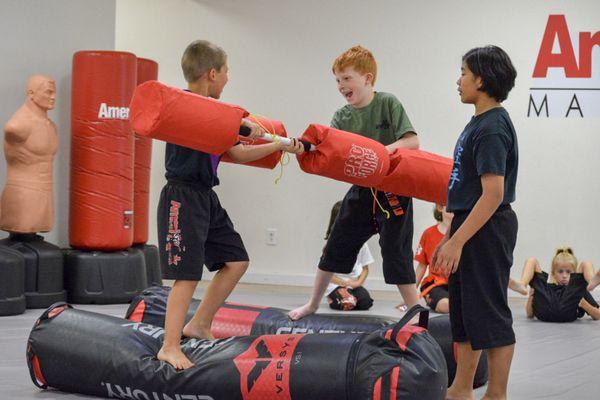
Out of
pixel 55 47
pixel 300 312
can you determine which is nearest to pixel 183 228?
pixel 300 312

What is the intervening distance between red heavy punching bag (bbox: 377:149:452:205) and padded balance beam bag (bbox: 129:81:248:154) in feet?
2.72

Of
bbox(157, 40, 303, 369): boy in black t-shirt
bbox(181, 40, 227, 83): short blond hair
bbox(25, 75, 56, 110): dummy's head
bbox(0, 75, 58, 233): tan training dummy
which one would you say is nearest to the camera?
bbox(157, 40, 303, 369): boy in black t-shirt

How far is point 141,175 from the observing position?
666 centimetres

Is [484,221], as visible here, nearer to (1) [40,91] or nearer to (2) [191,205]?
(2) [191,205]

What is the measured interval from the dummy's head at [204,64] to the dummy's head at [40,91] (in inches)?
104

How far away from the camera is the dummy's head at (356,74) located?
4.05 metres

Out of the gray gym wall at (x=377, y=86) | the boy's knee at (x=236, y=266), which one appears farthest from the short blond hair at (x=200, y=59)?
the gray gym wall at (x=377, y=86)

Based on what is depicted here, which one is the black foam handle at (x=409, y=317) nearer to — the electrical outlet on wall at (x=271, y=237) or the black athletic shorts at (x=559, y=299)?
the black athletic shorts at (x=559, y=299)

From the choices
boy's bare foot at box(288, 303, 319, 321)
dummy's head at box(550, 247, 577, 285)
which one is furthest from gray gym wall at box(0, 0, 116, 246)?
dummy's head at box(550, 247, 577, 285)

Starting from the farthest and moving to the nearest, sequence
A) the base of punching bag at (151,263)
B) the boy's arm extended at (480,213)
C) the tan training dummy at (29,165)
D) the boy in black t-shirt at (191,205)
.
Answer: the base of punching bag at (151,263)
the tan training dummy at (29,165)
the boy in black t-shirt at (191,205)
the boy's arm extended at (480,213)

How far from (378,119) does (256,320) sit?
3.44 feet

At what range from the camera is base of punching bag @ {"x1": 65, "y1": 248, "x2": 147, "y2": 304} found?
5984 mm

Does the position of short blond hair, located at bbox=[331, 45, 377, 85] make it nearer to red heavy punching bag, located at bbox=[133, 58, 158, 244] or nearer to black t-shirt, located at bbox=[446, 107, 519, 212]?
black t-shirt, located at bbox=[446, 107, 519, 212]

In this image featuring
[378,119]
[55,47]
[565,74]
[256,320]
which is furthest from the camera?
[565,74]
